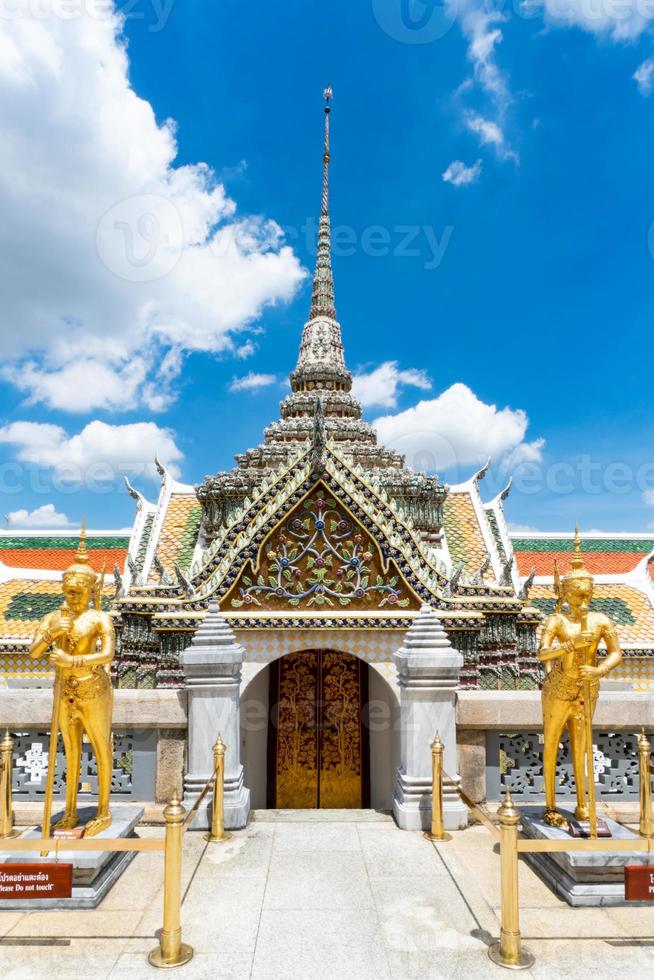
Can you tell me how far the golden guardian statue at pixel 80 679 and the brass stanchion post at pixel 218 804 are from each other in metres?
1.26

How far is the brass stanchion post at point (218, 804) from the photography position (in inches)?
268

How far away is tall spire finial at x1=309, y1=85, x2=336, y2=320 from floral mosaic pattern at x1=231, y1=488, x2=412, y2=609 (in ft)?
52.1

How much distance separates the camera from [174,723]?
7.47m

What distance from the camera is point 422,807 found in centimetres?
720

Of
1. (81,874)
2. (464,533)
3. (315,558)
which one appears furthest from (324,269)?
(81,874)

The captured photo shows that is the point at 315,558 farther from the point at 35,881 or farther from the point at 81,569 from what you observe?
the point at 35,881

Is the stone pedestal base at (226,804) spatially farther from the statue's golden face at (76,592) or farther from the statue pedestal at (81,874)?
the statue's golden face at (76,592)

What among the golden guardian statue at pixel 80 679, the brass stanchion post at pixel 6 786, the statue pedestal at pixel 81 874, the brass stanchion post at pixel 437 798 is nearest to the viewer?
the statue pedestal at pixel 81 874

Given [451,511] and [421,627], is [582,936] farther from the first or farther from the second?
[451,511]

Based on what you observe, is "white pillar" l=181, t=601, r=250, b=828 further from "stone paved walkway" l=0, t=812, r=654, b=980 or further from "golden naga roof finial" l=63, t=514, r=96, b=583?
"golden naga roof finial" l=63, t=514, r=96, b=583

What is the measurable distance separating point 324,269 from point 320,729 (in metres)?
18.6

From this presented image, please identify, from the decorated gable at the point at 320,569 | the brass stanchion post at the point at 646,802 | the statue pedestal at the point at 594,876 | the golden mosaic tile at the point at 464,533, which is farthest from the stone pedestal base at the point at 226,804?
the golden mosaic tile at the point at 464,533

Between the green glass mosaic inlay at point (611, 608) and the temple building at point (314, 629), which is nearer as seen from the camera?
the temple building at point (314, 629)

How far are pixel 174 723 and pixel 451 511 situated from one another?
12.0 meters
